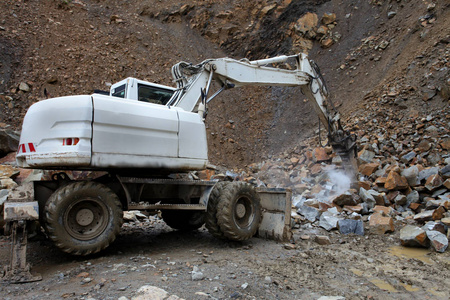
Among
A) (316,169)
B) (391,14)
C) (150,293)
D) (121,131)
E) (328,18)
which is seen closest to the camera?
(150,293)

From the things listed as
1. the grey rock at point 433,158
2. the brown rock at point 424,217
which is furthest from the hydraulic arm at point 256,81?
the brown rock at point 424,217

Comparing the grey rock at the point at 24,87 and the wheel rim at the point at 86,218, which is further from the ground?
the grey rock at the point at 24,87

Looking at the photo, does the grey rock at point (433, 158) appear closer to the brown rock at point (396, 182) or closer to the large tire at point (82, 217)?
the brown rock at point (396, 182)

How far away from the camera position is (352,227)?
594 cm

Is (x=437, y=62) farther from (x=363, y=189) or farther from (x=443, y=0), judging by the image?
(x=363, y=189)

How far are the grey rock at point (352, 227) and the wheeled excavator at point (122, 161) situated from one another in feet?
3.99

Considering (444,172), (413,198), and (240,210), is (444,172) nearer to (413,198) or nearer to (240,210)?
(413,198)

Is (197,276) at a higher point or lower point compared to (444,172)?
lower

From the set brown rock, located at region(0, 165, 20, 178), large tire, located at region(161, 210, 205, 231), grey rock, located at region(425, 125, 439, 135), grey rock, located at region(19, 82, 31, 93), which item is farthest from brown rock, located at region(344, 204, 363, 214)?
grey rock, located at region(19, 82, 31, 93)

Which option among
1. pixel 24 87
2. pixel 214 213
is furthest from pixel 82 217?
pixel 24 87

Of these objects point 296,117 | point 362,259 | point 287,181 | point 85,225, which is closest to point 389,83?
point 296,117

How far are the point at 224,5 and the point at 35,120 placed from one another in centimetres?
1968

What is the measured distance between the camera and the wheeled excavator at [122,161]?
13.0 feet

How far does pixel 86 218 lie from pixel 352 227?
4260 millimetres
